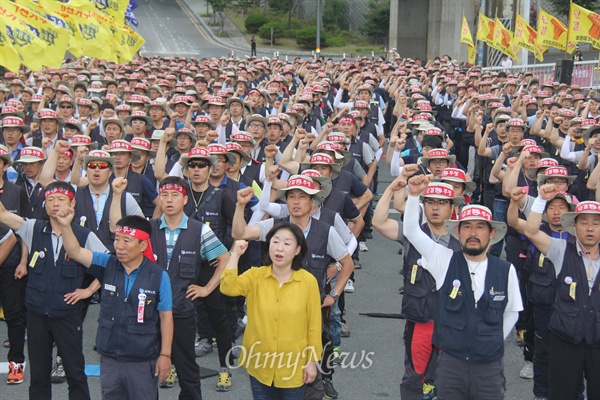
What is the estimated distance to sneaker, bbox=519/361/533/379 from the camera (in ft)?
28.6

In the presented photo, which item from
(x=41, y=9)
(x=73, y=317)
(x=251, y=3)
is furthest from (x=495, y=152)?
(x=251, y=3)

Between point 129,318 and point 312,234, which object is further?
point 312,234

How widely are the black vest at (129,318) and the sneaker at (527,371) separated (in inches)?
159

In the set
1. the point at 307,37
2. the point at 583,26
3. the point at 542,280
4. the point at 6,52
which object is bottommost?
the point at 542,280

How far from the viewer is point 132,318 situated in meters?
6.39

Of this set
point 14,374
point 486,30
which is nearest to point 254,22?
point 486,30

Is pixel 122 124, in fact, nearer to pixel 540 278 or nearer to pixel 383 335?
pixel 383 335

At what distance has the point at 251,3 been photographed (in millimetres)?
82312

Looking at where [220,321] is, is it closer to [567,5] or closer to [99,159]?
[99,159]

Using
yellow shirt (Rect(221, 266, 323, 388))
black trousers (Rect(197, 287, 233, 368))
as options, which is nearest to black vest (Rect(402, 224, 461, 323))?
yellow shirt (Rect(221, 266, 323, 388))

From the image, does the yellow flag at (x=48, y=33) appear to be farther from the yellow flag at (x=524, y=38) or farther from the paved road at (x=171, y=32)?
the paved road at (x=171, y=32)

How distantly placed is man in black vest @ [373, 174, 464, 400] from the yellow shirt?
1.14 meters

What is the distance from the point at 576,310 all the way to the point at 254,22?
72926mm

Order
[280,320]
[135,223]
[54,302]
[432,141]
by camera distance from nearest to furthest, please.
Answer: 1. [280,320]
2. [135,223]
3. [54,302]
4. [432,141]
